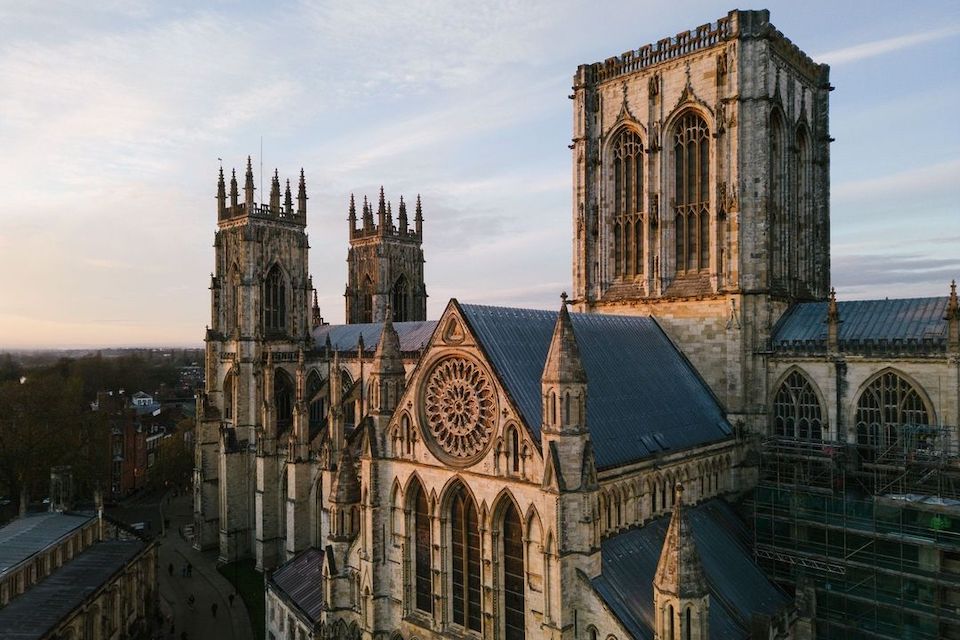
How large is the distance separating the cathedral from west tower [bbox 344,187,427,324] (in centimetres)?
2609

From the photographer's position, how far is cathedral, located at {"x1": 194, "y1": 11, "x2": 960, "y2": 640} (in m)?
21.1

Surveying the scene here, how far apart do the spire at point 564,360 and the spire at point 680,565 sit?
4.59 metres

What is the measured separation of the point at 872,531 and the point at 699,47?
76.8 ft

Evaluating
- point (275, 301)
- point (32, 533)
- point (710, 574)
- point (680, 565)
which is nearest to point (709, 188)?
point (710, 574)

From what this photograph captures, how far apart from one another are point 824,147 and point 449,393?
27196 millimetres

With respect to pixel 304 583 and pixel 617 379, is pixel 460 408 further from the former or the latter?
pixel 304 583

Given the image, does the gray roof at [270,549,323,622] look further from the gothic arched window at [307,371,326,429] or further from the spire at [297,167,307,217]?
the spire at [297,167,307,217]

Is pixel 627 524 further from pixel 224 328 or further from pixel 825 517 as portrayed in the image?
pixel 224 328

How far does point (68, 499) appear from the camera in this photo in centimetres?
4997

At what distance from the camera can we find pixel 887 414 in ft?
90.1

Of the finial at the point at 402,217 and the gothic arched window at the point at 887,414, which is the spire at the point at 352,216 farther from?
the gothic arched window at the point at 887,414

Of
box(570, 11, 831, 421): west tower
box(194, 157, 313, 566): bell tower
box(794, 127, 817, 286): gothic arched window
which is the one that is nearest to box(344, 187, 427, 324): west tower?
box(194, 157, 313, 566): bell tower

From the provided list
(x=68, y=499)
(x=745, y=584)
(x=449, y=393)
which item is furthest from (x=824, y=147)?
(x=68, y=499)

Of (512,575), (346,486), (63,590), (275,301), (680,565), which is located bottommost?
(63,590)
